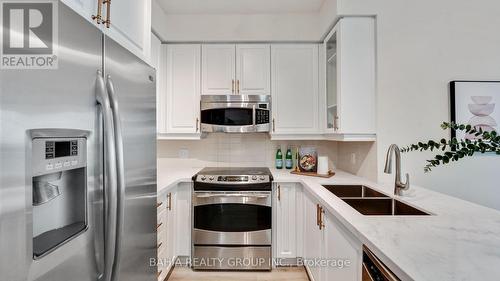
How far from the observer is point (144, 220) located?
1108 mm

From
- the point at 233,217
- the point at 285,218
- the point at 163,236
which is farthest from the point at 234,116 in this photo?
the point at 163,236

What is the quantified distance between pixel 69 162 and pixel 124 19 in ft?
2.40

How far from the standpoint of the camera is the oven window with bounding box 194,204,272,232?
231 centimetres

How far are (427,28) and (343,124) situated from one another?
1.02 m

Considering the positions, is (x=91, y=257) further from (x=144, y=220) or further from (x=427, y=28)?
(x=427, y=28)

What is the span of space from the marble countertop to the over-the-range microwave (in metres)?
1.24

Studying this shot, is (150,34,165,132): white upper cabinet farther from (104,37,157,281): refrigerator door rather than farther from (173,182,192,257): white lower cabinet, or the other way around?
(104,37,157,281): refrigerator door

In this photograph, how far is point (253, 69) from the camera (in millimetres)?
2643

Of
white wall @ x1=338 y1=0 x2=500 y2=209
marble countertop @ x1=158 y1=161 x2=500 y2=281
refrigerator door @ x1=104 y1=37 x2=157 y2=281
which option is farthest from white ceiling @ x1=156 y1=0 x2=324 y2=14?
marble countertop @ x1=158 y1=161 x2=500 y2=281

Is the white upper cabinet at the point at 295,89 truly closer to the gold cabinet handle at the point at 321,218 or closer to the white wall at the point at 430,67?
the white wall at the point at 430,67

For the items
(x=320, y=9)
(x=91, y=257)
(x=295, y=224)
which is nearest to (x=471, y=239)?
(x=91, y=257)

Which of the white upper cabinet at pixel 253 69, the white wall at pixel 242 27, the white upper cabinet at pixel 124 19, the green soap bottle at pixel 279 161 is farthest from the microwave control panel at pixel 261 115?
the white upper cabinet at pixel 124 19

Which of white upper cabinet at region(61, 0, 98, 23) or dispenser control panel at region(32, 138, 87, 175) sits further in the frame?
white upper cabinet at region(61, 0, 98, 23)

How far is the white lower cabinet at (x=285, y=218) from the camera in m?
2.37
